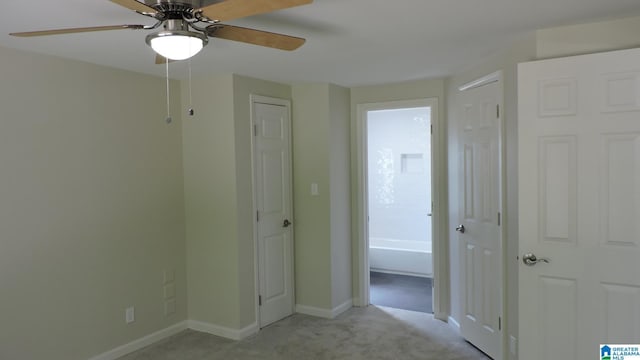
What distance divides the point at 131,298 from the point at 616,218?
3.44 meters

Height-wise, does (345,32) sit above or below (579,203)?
above

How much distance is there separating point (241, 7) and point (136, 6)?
377 mm

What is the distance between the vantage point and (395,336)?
3.92 meters

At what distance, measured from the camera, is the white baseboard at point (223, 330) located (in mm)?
3900

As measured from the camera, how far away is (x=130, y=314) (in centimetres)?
367

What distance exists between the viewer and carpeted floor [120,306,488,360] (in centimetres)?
356

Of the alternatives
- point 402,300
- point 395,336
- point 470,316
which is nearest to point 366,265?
point 402,300

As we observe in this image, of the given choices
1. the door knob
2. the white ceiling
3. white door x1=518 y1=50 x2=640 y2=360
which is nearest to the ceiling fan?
the white ceiling

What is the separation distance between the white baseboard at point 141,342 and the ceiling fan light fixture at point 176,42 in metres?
2.69

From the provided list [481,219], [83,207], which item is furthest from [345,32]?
[83,207]

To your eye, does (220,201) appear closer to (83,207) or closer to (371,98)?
(83,207)

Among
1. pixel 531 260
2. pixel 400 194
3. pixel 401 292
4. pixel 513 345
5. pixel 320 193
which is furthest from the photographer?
pixel 400 194

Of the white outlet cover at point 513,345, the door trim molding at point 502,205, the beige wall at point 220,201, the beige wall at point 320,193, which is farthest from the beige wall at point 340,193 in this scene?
the white outlet cover at point 513,345

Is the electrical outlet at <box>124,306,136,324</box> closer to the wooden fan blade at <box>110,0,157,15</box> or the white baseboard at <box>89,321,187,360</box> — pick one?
the white baseboard at <box>89,321,187,360</box>
